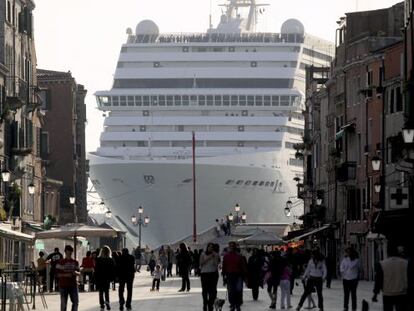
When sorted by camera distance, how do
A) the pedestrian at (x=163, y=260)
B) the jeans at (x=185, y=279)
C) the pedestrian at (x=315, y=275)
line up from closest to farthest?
the pedestrian at (x=315, y=275) → the jeans at (x=185, y=279) → the pedestrian at (x=163, y=260)

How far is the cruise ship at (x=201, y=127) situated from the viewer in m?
139

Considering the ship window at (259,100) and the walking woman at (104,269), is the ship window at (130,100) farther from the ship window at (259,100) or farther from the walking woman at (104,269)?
the walking woman at (104,269)

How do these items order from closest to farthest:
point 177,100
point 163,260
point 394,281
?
point 394,281 → point 163,260 → point 177,100

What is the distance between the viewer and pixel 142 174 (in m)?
139

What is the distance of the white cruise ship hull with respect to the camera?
139 meters

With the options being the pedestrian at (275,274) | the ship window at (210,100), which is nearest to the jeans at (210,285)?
the pedestrian at (275,274)

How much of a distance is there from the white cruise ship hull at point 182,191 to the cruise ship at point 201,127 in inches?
3.2

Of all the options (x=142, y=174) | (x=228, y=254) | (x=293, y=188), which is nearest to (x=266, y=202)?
(x=293, y=188)

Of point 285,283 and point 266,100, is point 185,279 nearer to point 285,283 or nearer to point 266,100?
point 285,283

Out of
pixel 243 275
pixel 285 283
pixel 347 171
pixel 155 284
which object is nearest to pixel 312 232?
pixel 347 171

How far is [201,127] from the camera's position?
141 m

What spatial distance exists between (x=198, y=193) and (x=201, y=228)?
5.84m

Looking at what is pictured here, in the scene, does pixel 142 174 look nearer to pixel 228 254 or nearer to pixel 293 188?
pixel 293 188

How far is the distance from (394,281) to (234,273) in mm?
11311
